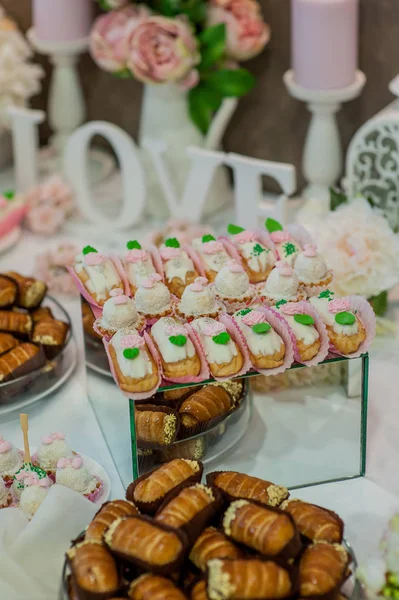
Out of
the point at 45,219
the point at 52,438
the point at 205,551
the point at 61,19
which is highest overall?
the point at 61,19

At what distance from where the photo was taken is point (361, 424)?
174 centimetres

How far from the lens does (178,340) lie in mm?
1610

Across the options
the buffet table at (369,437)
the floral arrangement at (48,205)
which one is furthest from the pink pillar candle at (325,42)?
the floral arrangement at (48,205)

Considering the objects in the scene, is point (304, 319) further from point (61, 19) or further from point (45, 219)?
point (61, 19)

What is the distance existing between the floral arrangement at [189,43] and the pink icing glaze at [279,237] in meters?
0.68

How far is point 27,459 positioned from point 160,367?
28 cm

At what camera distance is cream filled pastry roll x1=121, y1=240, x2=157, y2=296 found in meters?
1.84

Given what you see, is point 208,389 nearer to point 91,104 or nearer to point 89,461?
point 89,461

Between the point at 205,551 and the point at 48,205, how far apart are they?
1.51m

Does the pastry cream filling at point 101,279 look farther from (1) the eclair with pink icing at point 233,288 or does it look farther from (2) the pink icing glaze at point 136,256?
(1) the eclair with pink icing at point 233,288

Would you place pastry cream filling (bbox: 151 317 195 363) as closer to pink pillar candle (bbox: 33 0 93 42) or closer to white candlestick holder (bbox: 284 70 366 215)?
white candlestick holder (bbox: 284 70 366 215)

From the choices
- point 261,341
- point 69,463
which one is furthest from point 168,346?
point 69,463

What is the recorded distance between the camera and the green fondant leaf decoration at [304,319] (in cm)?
165

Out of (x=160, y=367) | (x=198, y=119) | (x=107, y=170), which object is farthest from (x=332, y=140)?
(x=160, y=367)
